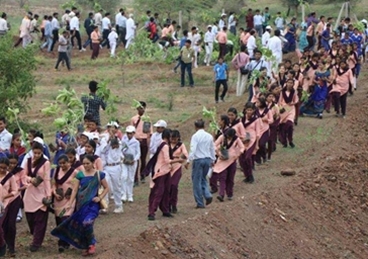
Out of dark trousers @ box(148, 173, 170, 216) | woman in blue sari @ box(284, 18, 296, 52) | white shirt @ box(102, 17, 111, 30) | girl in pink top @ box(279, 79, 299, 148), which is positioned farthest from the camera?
white shirt @ box(102, 17, 111, 30)

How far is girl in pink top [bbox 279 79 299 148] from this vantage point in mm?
19984

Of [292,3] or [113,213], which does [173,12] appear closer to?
[292,3]

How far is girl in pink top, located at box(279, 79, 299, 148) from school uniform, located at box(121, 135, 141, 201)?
505 cm

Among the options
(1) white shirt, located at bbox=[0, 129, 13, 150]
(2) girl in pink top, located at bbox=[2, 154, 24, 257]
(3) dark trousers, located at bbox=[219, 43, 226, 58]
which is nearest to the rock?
(1) white shirt, located at bbox=[0, 129, 13, 150]

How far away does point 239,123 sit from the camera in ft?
53.9

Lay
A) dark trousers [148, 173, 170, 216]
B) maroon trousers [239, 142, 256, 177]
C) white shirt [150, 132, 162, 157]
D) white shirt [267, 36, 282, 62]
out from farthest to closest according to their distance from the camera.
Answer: white shirt [267, 36, 282, 62]
maroon trousers [239, 142, 256, 177]
white shirt [150, 132, 162, 157]
dark trousers [148, 173, 170, 216]

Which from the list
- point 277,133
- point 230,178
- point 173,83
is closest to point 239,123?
point 230,178

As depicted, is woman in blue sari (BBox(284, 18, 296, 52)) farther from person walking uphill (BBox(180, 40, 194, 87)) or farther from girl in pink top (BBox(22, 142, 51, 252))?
girl in pink top (BBox(22, 142, 51, 252))

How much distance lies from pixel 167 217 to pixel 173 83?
1586cm

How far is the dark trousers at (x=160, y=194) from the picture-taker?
14172 mm

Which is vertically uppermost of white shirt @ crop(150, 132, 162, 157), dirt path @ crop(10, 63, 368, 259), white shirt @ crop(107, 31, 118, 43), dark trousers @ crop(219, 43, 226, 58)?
white shirt @ crop(107, 31, 118, 43)

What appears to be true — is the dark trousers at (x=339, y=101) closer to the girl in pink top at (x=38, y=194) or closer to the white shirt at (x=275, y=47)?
the white shirt at (x=275, y=47)

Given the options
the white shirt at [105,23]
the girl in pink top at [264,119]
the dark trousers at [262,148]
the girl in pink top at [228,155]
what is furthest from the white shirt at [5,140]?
the white shirt at [105,23]

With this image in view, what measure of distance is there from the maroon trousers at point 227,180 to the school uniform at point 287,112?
177 inches
